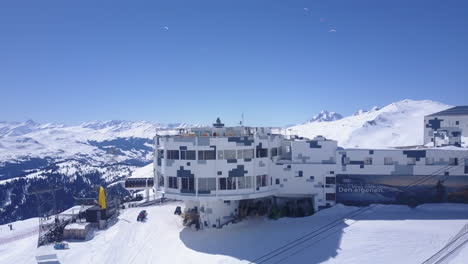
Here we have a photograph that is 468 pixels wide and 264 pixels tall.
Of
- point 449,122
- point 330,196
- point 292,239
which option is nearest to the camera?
point 292,239

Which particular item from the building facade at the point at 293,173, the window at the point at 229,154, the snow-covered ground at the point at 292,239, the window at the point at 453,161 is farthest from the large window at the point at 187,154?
the window at the point at 453,161

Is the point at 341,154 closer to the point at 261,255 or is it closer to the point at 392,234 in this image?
the point at 392,234

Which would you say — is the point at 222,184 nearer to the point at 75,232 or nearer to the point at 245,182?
the point at 245,182

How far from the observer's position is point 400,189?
43219 mm

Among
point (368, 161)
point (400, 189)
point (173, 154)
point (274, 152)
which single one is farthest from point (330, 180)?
point (173, 154)

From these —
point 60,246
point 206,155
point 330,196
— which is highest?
point 206,155

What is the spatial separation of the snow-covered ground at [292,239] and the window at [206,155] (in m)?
8.22

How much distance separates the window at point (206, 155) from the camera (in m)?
41.1

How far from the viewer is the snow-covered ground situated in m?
31.5

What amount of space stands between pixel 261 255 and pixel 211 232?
365 inches

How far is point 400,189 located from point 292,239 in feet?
52.9

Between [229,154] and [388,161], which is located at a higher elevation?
[229,154]

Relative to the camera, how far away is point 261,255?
3334cm

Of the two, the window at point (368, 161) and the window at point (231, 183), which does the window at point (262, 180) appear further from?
the window at point (368, 161)
